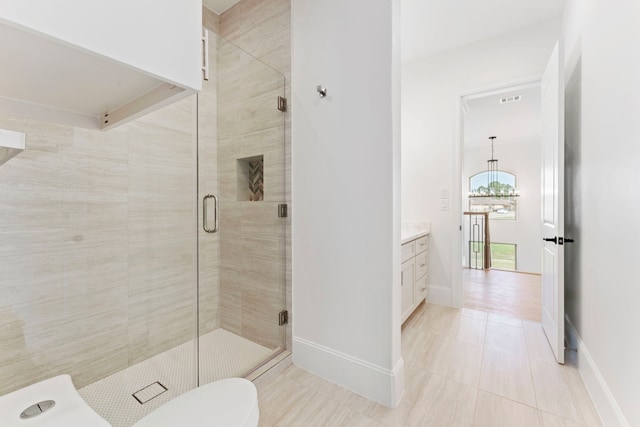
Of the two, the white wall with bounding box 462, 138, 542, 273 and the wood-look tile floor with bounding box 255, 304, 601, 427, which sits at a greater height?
the white wall with bounding box 462, 138, 542, 273

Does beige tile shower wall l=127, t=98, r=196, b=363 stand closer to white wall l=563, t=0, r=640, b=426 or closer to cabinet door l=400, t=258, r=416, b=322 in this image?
cabinet door l=400, t=258, r=416, b=322

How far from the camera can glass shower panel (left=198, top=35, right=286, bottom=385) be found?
2.04 metres

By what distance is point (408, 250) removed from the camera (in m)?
2.54

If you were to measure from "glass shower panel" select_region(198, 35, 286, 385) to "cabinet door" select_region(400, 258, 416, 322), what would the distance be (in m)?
1.07

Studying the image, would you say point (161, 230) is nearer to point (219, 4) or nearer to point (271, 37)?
point (271, 37)

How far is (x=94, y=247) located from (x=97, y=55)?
155 cm

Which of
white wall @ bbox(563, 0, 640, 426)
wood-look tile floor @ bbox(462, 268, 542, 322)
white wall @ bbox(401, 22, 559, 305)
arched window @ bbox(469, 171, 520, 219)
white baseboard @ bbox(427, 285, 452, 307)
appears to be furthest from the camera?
arched window @ bbox(469, 171, 520, 219)

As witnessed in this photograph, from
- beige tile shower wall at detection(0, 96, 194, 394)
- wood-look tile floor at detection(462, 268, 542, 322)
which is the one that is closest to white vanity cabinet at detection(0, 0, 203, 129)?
beige tile shower wall at detection(0, 96, 194, 394)

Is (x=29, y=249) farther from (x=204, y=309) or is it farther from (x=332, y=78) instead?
(x=332, y=78)

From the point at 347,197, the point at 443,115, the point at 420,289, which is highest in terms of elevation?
the point at 443,115

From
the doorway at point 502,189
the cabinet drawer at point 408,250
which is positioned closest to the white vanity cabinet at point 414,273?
the cabinet drawer at point 408,250

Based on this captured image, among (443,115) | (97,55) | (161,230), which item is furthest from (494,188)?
(97,55)

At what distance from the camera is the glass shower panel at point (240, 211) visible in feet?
6.70

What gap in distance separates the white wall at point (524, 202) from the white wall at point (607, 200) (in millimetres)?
5084
